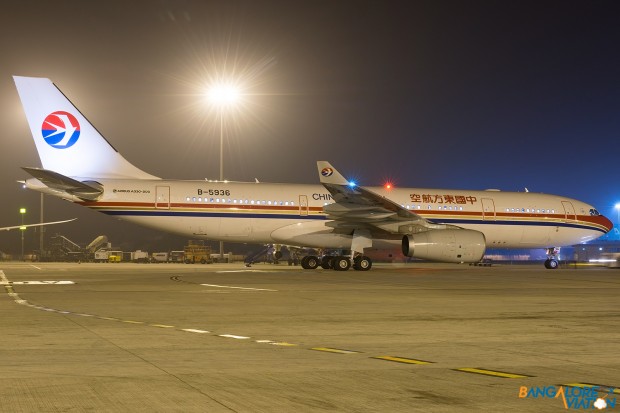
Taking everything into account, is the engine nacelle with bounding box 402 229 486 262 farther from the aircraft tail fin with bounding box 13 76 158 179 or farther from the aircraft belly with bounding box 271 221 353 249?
the aircraft tail fin with bounding box 13 76 158 179

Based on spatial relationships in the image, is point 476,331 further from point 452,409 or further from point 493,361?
point 452,409

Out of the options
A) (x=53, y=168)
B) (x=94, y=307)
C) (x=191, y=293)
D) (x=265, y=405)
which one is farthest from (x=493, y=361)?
(x=53, y=168)

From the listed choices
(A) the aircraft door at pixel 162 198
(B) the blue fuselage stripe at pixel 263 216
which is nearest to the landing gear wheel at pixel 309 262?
(B) the blue fuselage stripe at pixel 263 216

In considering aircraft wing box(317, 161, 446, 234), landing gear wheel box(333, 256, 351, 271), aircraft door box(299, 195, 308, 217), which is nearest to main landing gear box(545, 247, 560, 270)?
aircraft wing box(317, 161, 446, 234)

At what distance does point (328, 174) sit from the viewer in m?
28.8

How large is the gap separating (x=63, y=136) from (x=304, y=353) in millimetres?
23890

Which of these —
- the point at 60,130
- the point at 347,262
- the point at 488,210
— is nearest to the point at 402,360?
the point at 347,262

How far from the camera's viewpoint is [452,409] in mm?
5711

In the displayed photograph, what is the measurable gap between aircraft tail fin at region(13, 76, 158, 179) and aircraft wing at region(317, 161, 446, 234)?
867 cm

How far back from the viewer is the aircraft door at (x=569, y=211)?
1434 inches

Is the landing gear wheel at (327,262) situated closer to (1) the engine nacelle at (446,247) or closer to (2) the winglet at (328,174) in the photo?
(2) the winglet at (328,174)

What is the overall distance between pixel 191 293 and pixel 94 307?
12.6ft

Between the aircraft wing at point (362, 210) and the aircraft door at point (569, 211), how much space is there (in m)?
9.34

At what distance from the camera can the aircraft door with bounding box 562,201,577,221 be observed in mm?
36428
